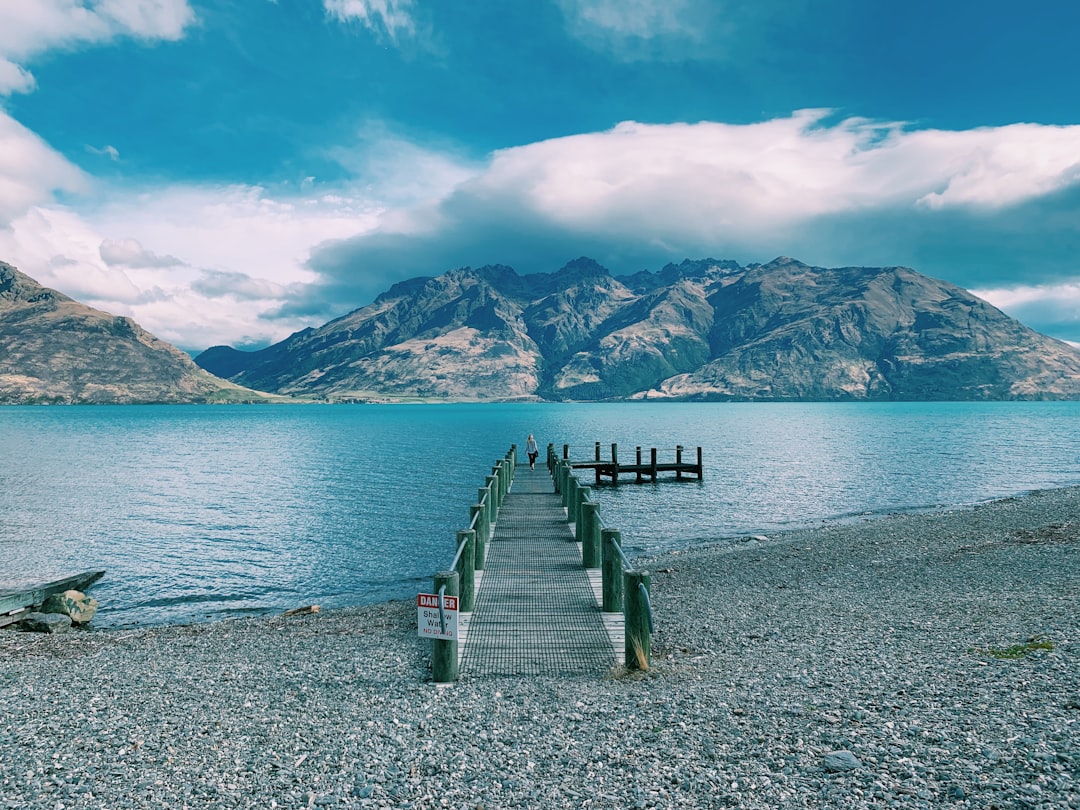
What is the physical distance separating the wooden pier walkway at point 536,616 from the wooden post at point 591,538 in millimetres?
290

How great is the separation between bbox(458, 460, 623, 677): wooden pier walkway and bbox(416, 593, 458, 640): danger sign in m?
0.91

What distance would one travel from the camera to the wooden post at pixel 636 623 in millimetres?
10891

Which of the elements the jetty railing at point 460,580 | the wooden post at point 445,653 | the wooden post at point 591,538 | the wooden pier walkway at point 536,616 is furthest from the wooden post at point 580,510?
the wooden post at point 445,653

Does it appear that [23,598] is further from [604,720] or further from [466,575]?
[604,720]

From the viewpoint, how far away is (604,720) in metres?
8.91

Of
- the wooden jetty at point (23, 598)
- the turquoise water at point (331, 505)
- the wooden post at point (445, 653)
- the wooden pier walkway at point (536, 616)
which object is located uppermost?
the wooden post at point (445, 653)

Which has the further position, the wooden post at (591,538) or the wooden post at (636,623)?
the wooden post at (591,538)

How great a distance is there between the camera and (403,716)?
942cm

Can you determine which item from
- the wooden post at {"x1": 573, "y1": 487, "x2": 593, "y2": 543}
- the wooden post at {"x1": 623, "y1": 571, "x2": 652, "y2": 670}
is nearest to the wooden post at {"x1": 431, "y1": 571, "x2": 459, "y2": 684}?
the wooden post at {"x1": 623, "y1": 571, "x2": 652, "y2": 670}

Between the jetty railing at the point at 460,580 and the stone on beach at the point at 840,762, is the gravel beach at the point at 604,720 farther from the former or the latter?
the jetty railing at the point at 460,580

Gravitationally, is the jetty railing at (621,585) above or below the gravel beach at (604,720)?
above

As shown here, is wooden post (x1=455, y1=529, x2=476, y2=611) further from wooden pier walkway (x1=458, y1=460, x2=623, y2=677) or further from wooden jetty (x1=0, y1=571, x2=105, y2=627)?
wooden jetty (x1=0, y1=571, x2=105, y2=627)

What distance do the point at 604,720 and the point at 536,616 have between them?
493 cm

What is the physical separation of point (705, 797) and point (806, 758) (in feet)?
4.76
